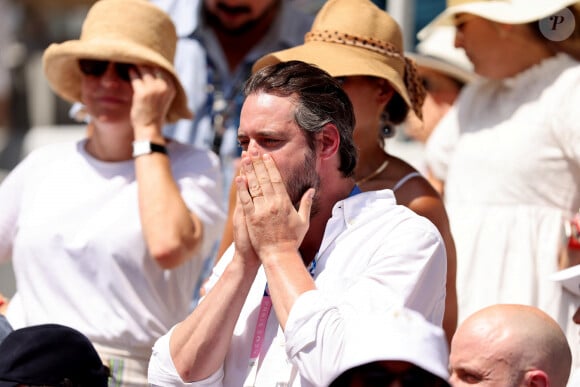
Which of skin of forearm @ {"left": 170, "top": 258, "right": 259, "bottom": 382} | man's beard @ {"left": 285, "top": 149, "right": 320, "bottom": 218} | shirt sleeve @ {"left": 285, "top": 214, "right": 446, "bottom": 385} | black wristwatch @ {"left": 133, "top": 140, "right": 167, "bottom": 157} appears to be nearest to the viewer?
shirt sleeve @ {"left": 285, "top": 214, "right": 446, "bottom": 385}

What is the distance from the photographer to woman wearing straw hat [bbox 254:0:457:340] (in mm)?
3705

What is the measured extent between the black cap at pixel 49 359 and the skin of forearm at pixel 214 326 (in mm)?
453

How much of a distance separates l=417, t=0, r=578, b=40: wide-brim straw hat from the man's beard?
5.31 ft

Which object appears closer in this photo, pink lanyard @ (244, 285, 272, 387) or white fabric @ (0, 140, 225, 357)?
pink lanyard @ (244, 285, 272, 387)

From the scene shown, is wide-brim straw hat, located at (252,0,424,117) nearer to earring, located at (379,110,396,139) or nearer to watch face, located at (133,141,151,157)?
earring, located at (379,110,396,139)

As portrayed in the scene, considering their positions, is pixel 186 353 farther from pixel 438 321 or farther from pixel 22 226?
pixel 22 226

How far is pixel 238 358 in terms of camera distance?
9.82 feet

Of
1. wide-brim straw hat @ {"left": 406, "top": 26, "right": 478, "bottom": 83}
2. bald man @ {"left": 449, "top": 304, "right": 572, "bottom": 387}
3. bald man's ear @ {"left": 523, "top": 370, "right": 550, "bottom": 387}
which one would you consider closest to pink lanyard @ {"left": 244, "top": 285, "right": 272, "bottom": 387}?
A: bald man @ {"left": 449, "top": 304, "right": 572, "bottom": 387}

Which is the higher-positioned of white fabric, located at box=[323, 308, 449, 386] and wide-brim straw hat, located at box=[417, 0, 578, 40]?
white fabric, located at box=[323, 308, 449, 386]

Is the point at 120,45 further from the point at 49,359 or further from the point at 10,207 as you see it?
the point at 49,359

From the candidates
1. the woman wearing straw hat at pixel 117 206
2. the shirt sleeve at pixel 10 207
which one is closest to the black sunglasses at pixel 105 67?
the woman wearing straw hat at pixel 117 206

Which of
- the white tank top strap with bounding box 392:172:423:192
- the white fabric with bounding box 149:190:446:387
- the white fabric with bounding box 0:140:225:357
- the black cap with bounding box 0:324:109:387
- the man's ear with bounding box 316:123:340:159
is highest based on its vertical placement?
the man's ear with bounding box 316:123:340:159

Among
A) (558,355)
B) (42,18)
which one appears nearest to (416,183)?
(558,355)

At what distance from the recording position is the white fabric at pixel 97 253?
13.2 ft
